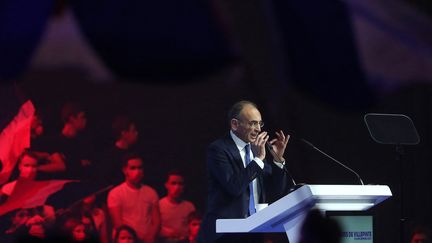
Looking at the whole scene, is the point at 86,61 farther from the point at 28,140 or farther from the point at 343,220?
the point at 343,220

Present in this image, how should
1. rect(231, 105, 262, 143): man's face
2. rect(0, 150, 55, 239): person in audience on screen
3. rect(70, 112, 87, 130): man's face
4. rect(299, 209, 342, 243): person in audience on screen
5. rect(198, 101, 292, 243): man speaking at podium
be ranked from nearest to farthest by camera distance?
rect(299, 209, 342, 243): person in audience on screen, rect(198, 101, 292, 243): man speaking at podium, rect(231, 105, 262, 143): man's face, rect(0, 150, 55, 239): person in audience on screen, rect(70, 112, 87, 130): man's face

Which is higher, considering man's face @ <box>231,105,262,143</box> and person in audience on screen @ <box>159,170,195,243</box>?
man's face @ <box>231,105,262,143</box>

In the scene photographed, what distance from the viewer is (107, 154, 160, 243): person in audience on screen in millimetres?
5820

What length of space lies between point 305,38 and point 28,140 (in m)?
2.54

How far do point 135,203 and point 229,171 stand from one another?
82.6 inches

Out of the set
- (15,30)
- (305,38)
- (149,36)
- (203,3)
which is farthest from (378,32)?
(15,30)

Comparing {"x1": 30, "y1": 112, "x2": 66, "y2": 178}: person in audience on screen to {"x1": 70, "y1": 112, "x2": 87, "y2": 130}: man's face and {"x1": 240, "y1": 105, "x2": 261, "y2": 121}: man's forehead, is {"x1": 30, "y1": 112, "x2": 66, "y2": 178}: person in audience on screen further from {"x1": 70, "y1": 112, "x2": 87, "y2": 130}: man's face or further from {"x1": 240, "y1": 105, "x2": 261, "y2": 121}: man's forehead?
{"x1": 240, "y1": 105, "x2": 261, "y2": 121}: man's forehead

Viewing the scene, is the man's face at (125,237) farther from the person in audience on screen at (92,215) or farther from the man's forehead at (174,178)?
the man's forehead at (174,178)

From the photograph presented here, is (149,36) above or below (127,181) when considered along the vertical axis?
above

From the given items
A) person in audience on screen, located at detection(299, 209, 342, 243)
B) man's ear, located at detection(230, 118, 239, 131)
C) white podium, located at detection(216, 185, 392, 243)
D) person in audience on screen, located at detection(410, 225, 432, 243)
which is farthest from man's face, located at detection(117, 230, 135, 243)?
person in audience on screen, located at detection(299, 209, 342, 243)

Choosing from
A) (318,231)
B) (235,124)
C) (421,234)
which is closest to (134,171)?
Result: (235,124)

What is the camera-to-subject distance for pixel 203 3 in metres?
6.21

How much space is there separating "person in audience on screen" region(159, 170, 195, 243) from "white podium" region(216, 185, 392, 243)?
2442mm

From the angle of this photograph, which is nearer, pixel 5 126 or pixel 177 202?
pixel 5 126
